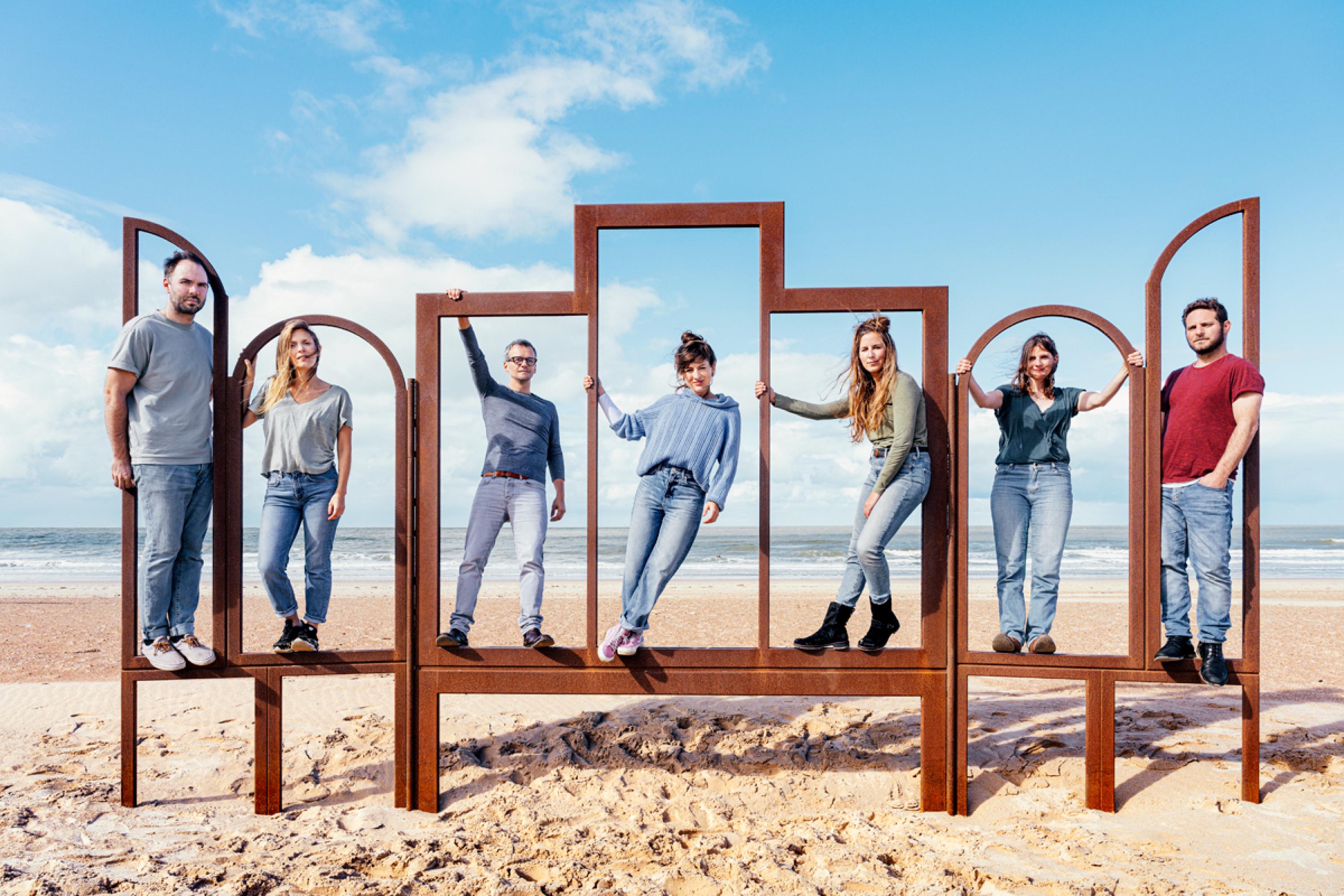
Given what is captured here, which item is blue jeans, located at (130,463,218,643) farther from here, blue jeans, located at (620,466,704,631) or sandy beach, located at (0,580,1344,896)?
blue jeans, located at (620,466,704,631)

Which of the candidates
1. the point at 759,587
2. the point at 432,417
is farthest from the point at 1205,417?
the point at 432,417

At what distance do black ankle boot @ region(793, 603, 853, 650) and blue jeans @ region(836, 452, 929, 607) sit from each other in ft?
0.19

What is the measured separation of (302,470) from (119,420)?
994mm

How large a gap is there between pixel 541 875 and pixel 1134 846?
294 centimetres

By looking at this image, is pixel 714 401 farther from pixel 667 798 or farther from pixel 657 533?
pixel 667 798

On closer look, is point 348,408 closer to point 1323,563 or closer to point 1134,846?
point 1134,846

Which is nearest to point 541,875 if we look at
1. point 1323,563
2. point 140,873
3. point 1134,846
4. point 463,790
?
point 463,790

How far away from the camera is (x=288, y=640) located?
Answer: 4.38m

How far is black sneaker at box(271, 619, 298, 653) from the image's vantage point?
14.2 feet

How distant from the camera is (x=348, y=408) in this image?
436cm

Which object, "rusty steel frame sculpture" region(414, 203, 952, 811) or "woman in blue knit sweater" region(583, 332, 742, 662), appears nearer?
"woman in blue knit sweater" region(583, 332, 742, 662)

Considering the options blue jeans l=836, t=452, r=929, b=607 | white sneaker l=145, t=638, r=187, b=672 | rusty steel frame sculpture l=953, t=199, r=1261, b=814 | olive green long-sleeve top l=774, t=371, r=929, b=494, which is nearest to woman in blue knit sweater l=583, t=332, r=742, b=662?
olive green long-sleeve top l=774, t=371, r=929, b=494

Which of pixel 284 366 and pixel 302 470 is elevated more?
pixel 284 366

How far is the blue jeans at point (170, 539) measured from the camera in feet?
13.8
